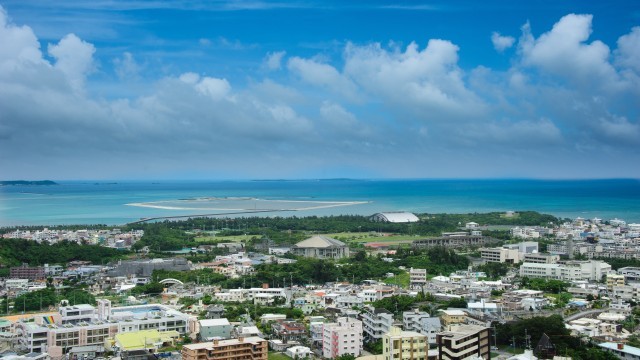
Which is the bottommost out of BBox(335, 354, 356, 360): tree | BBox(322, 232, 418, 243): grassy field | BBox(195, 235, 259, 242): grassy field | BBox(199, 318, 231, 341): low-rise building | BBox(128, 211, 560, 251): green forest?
BBox(335, 354, 356, 360): tree

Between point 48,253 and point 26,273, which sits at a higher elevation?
point 48,253

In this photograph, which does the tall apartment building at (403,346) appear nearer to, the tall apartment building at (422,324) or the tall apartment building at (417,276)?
the tall apartment building at (422,324)

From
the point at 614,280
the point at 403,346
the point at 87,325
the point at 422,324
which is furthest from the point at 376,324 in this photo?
the point at 614,280

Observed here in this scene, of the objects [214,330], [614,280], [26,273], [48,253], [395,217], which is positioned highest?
[395,217]

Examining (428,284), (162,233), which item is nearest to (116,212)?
(162,233)

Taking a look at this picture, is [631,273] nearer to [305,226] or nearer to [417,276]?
[417,276]

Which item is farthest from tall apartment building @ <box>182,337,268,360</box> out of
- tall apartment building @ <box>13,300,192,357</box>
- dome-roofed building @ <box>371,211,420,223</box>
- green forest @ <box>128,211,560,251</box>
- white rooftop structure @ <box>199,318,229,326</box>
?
dome-roofed building @ <box>371,211,420,223</box>

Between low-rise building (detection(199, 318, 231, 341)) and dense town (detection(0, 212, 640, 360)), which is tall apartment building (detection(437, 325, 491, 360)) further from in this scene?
low-rise building (detection(199, 318, 231, 341))
